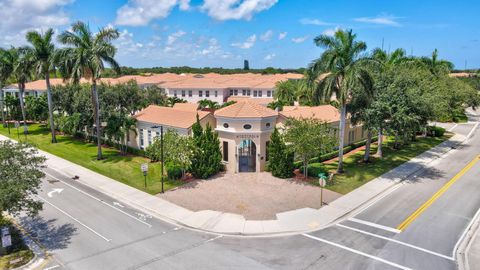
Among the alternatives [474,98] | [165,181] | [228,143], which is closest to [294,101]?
[474,98]

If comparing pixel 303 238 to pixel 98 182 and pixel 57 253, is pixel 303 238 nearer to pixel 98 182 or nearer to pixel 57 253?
pixel 57 253

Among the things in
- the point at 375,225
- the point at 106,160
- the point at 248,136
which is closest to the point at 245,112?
the point at 248,136

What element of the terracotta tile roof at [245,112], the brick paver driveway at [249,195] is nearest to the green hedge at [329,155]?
the brick paver driveway at [249,195]

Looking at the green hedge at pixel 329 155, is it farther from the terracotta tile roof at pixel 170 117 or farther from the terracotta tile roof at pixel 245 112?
the terracotta tile roof at pixel 170 117

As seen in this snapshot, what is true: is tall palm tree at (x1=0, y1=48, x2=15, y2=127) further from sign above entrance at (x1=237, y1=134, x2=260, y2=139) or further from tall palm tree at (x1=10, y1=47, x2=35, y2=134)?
sign above entrance at (x1=237, y1=134, x2=260, y2=139)

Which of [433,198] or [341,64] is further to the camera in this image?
[341,64]

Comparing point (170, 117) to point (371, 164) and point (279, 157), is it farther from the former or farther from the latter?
point (371, 164)
